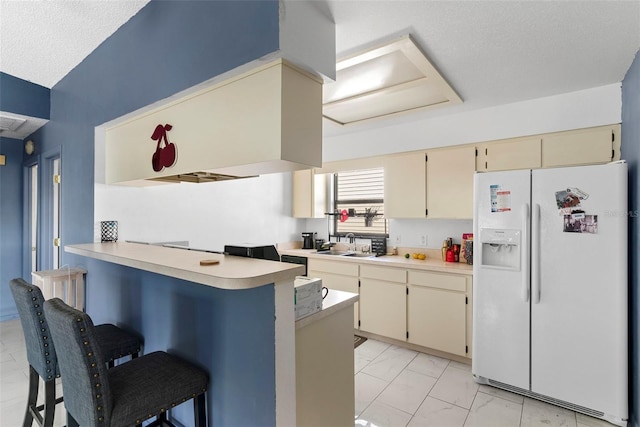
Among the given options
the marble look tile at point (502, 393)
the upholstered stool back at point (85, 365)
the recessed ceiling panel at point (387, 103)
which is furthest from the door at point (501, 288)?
the upholstered stool back at point (85, 365)

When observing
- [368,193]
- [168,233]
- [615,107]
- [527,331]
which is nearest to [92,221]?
[168,233]

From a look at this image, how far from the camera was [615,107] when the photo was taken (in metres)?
2.59

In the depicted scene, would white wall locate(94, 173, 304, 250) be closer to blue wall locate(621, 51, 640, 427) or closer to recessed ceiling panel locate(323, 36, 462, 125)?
recessed ceiling panel locate(323, 36, 462, 125)

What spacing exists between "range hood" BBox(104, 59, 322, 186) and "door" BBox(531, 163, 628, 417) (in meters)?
1.95

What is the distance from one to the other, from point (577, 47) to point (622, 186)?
3.24 feet

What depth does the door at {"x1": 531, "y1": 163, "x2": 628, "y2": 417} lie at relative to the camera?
7.06 ft

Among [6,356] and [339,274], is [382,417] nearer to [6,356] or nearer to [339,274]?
[339,274]

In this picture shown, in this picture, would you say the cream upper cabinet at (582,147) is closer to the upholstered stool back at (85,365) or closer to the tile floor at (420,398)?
the tile floor at (420,398)

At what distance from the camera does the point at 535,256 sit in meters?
2.42

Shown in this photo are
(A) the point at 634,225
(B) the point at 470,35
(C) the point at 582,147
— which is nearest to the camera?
(B) the point at 470,35

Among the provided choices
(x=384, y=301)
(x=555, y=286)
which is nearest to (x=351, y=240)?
(x=384, y=301)

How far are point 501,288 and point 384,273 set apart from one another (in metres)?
1.20

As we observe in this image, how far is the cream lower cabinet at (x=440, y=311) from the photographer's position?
299 centimetres

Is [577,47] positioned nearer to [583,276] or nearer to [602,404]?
[583,276]
